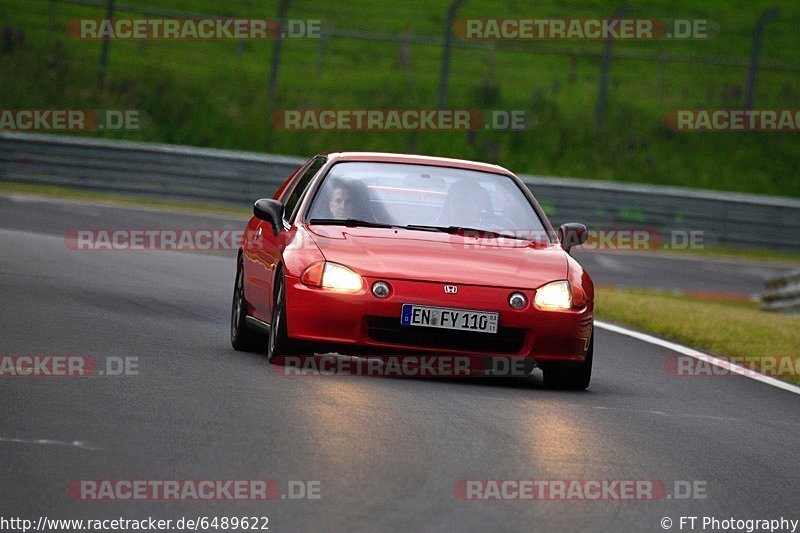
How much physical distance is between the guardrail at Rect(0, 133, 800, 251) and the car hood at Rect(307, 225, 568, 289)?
21213mm

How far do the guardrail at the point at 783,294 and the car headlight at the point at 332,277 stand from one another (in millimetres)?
13513

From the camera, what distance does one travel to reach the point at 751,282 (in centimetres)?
2783

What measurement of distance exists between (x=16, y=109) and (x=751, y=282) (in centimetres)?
1653

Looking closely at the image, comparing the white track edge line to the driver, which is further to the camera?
the white track edge line

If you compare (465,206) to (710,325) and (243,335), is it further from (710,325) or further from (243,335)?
(710,325)

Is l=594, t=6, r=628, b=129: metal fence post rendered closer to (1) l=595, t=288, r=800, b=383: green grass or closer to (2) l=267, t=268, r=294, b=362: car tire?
(1) l=595, t=288, r=800, b=383: green grass

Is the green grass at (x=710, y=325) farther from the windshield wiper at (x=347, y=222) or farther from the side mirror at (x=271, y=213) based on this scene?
the side mirror at (x=271, y=213)

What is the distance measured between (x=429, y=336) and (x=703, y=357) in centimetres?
437

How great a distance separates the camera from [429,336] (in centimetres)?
1003

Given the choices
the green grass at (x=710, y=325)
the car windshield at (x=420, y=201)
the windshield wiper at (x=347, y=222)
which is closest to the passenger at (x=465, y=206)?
the car windshield at (x=420, y=201)

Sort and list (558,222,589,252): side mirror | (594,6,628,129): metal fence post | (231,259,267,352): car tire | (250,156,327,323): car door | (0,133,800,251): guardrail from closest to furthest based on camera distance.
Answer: (250,156,327,323): car door, (558,222,589,252): side mirror, (231,259,267,352): car tire, (0,133,800,251): guardrail, (594,6,628,129): metal fence post

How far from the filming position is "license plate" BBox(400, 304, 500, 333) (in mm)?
9992

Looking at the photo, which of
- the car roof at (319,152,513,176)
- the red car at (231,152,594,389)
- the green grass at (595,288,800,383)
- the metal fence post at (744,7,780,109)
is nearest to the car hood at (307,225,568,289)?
the red car at (231,152,594,389)

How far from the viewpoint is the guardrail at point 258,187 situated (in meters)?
31.8
